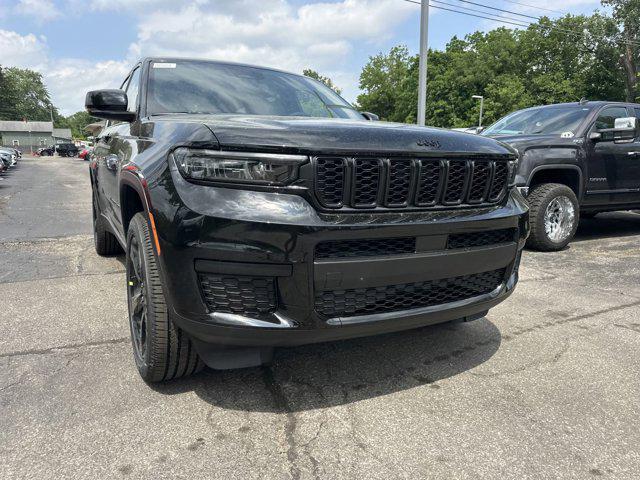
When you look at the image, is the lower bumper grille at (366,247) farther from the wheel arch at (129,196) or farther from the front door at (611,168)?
the front door at (611,168)

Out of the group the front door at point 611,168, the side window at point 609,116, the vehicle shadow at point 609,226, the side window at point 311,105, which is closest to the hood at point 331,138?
the side window at point 311,105

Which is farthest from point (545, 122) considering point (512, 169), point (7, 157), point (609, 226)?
point (7, 157)

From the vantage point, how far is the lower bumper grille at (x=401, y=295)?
1.95m

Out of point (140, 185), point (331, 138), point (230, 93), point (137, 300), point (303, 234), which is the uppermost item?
A: point (230, 93)

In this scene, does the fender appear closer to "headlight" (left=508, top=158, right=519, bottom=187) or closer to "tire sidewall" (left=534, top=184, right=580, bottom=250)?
"headlight" (left=508, top=158, right=519, bottom=187)

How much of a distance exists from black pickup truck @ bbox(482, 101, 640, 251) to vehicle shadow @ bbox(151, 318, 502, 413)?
118 inches

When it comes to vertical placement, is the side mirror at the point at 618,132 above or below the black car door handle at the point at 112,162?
above

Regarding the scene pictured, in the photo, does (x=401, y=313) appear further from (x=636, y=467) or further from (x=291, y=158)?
(x=636, y=467)

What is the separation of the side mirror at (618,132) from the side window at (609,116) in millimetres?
139

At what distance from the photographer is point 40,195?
12.3 metres

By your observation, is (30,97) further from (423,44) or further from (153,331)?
(153,331)

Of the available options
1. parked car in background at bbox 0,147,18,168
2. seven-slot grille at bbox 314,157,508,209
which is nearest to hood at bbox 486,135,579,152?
seven-slot grille at bbox 314,157,508,209

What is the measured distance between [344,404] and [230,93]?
205 centimetres

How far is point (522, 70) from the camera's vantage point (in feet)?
148
